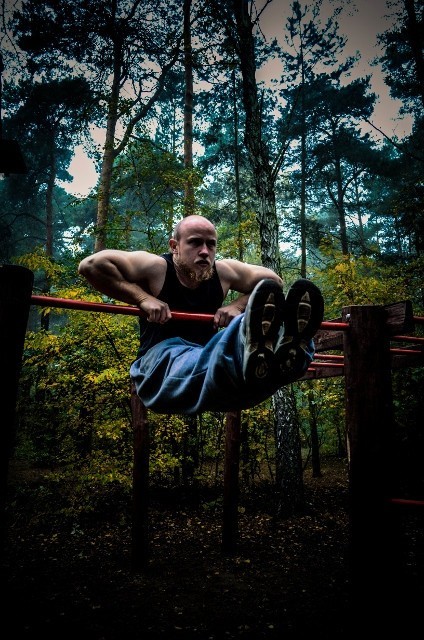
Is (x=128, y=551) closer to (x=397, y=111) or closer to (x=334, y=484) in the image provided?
(x=334, y=484)

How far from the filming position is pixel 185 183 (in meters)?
8.52

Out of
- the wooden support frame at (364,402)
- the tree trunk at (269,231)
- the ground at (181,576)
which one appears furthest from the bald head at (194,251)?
the tree trunk at (269,231)

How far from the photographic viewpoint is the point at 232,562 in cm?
507

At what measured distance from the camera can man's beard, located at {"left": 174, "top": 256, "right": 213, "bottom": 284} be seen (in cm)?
249

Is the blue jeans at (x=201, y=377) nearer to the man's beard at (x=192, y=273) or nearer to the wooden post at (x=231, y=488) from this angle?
the man's beard at (x=192, y=273)

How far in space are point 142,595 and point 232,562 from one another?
1423mm

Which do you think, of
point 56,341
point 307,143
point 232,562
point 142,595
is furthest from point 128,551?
point 307,143

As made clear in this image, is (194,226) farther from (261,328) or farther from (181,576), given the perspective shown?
(181,576)

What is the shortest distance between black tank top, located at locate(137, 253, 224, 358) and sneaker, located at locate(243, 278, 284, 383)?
Result: 1.03m

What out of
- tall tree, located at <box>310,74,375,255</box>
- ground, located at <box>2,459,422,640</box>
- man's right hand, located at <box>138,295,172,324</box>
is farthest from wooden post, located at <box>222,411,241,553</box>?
tall tree, located at <box>310,74,375,255</box>

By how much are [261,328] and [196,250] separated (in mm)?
1217

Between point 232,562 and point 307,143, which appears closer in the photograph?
point 232,562

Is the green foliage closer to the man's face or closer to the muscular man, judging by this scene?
the muscular man

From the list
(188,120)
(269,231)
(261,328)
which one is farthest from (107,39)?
(261,328)
